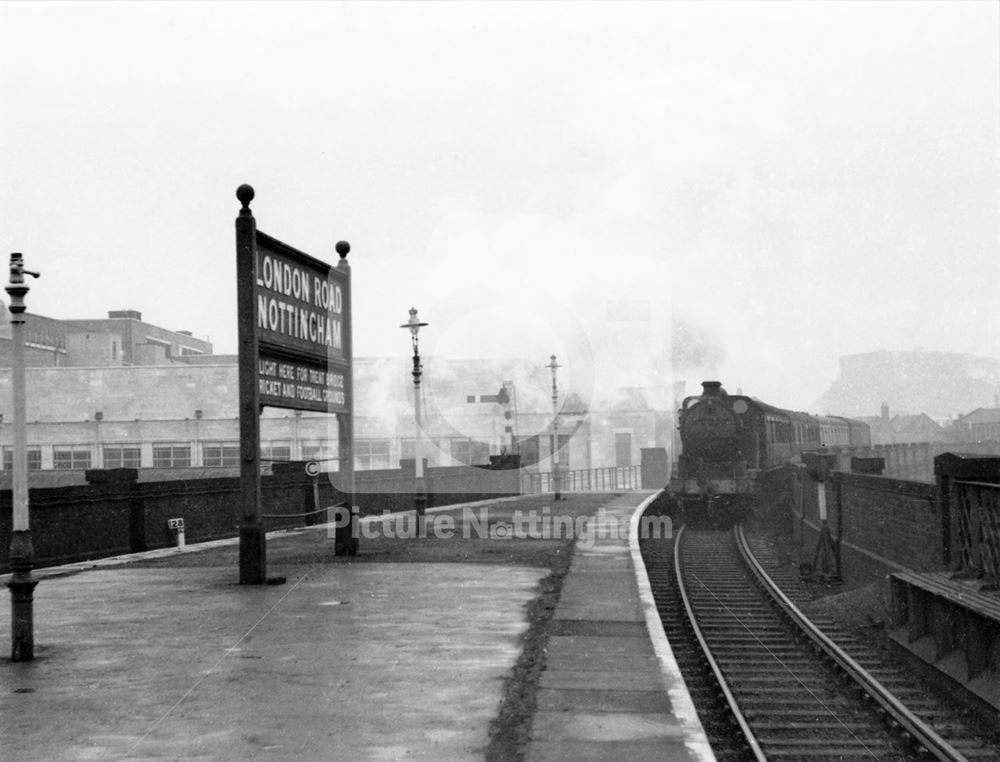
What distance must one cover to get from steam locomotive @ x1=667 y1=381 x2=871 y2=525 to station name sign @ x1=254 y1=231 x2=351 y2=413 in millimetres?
14697

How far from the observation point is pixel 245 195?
1266cm

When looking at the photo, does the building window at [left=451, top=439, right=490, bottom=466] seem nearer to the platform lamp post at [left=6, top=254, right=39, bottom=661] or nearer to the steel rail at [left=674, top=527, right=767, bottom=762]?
the steel rail at [left=674, top=527, right=767, bottom=762]

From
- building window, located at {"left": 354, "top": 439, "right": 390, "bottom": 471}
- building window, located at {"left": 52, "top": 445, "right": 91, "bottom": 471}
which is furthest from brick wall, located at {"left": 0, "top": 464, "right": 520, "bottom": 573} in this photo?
building window, located at {"left": 52, "top": 445, "right": 91, "bottom": 471}

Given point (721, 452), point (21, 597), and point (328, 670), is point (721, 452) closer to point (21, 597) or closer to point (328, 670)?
point (328, 670)

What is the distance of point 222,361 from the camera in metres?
84.5

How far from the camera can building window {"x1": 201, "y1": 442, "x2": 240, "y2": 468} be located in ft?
196

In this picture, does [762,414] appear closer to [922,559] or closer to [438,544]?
[438,544]

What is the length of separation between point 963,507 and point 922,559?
2442mm

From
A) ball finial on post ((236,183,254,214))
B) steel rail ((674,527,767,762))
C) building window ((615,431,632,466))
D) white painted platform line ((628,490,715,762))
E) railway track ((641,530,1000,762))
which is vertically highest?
ball finial on post ((236,183,254,214))

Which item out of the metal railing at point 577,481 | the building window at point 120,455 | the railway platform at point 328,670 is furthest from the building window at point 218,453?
the railway platform at point 328,670

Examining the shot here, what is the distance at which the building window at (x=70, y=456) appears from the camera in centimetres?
6047

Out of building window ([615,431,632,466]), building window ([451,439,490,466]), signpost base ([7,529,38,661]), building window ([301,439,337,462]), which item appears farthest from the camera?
building window ([615,431,632,466])

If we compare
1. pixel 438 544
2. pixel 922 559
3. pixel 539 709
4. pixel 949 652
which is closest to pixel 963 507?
pixel 949 652

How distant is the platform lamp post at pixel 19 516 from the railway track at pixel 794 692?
208 inches
